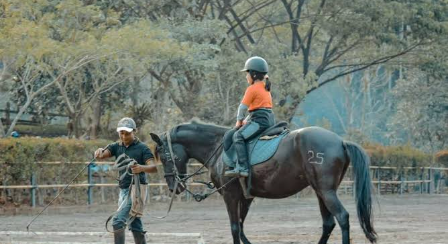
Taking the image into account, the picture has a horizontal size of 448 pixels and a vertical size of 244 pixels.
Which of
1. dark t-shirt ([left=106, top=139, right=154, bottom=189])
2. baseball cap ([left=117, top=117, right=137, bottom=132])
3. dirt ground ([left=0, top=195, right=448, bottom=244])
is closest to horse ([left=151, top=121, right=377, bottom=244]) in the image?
dirt ground ([left=0, top=195, right=448, bottom=244])

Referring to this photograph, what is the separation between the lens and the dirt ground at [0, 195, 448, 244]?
641 inches

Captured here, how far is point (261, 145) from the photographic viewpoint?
14172 mm

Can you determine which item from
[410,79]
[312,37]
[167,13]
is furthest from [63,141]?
[410,79]

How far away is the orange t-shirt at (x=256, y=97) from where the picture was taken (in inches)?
562

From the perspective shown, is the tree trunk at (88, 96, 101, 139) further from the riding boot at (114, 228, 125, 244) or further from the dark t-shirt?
the riding boot at (114, 228, 125, 244)

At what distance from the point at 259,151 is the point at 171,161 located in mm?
1230

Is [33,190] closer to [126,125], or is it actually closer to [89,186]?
[89,186]

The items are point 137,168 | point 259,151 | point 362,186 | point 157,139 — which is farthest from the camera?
point 157,139

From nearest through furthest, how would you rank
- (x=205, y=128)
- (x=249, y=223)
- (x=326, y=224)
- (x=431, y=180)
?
(x=326, y=224)
(x=205, y=128)
(x=249, y=223)
(x=431, y=180)

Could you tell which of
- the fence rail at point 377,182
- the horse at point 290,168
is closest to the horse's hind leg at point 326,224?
the horse at point 290,168

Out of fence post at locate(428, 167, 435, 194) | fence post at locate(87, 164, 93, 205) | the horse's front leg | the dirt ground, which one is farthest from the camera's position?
fence post at locate(428, 167, 435, 194)

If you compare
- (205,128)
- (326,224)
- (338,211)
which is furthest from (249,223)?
(338,211)

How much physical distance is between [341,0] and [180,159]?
26.2 m

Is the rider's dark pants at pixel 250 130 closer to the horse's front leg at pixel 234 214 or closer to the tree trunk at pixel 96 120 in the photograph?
the horse's front leg at pixel 234 214
